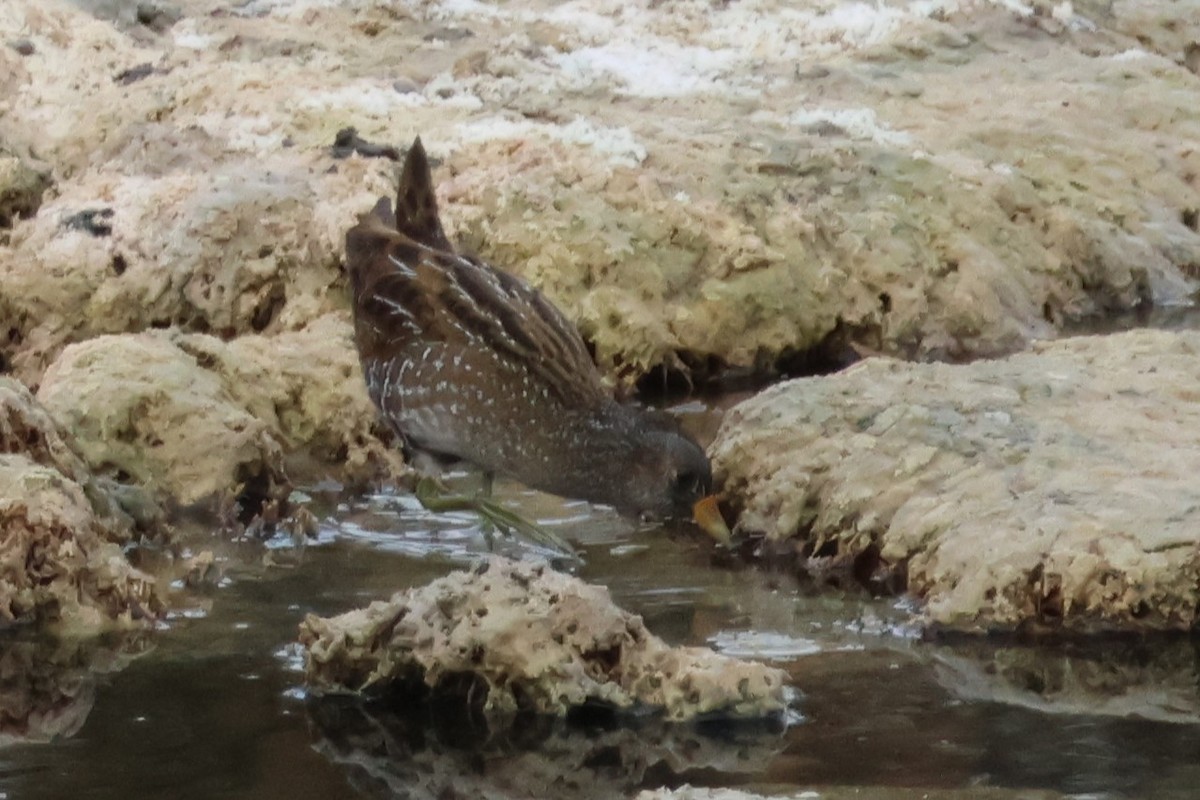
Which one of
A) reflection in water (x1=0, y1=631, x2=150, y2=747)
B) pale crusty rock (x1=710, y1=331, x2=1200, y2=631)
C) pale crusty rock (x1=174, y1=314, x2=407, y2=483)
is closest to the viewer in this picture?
reflection in water (x1=0, y1=631, x2=150, y2=747)

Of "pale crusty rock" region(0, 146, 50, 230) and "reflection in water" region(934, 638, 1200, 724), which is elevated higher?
"pale crusty rock" region(0, 146, 50, 230)

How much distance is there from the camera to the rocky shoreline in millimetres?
5789

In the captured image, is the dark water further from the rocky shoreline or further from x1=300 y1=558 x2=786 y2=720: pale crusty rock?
the rocky shoreline

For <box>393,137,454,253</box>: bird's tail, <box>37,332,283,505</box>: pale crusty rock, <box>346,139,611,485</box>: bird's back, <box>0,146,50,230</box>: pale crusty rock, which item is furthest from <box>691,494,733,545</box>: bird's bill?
<box>0,146,50,230</box>: pale crusty rock

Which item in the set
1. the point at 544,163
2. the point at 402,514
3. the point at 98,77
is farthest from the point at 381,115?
the point at 402,514

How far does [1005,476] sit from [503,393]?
5.14 ft

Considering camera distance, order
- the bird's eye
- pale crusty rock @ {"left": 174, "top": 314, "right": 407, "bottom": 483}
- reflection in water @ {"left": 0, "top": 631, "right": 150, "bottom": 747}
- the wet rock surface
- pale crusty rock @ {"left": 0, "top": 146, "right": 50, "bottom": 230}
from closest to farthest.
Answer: reflection in water @ {"left": 0, "top": 631, "right": 150, "bottom": 747}, the wet rock surface, the bird's eye, pale crusty rock @ {"left": 174, "top": 314, "right": 407, "bottom": 483}, pale crusty rock @ {"left": 0, "top": 146, "right": 50, "bottom": 230}

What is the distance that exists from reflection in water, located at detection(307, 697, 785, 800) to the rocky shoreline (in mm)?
1048

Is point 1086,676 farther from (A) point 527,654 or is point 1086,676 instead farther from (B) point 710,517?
(B) point 710,517

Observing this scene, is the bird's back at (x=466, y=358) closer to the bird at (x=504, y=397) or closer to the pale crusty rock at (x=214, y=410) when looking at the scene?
the bird at (x=504, y=397)

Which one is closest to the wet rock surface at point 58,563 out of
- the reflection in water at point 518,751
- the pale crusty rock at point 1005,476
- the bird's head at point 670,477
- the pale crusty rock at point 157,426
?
the pale crusty rock at point 157,426

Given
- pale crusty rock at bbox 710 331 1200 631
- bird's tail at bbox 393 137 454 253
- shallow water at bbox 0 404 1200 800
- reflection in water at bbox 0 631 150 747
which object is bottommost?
reflection in water at bbox 0 631 150 747

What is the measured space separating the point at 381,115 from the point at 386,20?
1.19 m

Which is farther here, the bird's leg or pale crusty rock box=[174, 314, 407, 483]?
pale crusty rock box=[174, 314, 407, 483]
